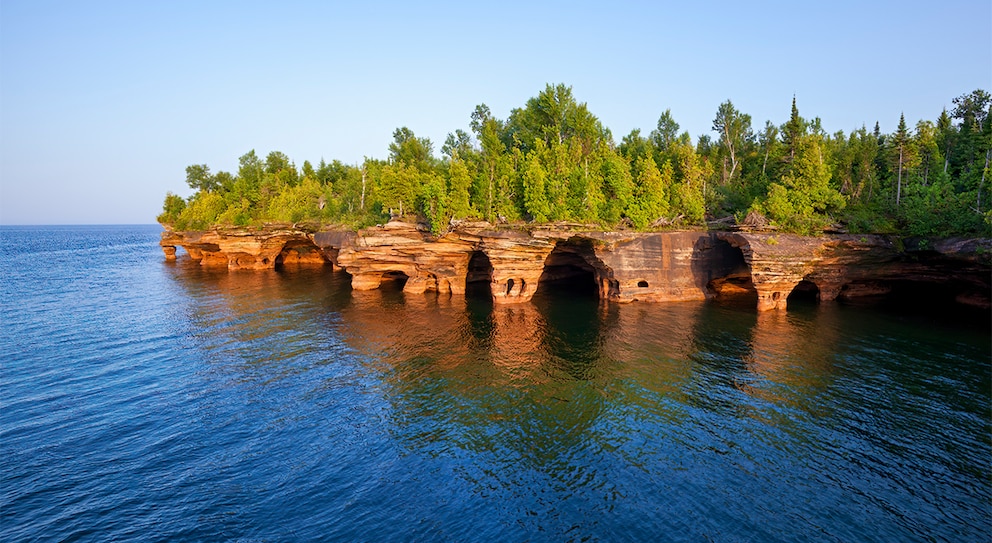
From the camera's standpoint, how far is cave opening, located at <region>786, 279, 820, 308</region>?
47994 mm

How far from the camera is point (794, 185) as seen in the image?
4462cm

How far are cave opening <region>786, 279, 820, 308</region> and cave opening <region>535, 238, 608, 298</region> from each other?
19036mm

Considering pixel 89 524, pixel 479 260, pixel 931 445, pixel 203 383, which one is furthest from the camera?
pixel 479 260

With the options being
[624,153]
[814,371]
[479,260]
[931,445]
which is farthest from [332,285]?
[931,445]

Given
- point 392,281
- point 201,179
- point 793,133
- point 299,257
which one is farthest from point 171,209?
point 793,133

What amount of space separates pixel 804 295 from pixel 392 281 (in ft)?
161

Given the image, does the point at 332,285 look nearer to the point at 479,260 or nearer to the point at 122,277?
the point at 479,260

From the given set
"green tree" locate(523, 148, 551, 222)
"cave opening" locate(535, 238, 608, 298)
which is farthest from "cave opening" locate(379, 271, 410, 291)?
"green tree" locate(523, 148, 551, 222)

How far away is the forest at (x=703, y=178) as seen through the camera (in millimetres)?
42781

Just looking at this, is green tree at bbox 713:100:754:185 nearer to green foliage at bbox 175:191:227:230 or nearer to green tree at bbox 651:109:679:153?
green tree at bbox 651:109:679:153

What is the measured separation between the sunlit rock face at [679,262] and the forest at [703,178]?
1.88m

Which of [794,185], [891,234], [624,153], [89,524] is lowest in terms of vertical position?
[89,524]

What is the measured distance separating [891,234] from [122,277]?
96.1 meters

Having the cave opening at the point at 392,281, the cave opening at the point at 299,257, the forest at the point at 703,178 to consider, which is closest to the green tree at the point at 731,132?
the forest at the point at 703,178
